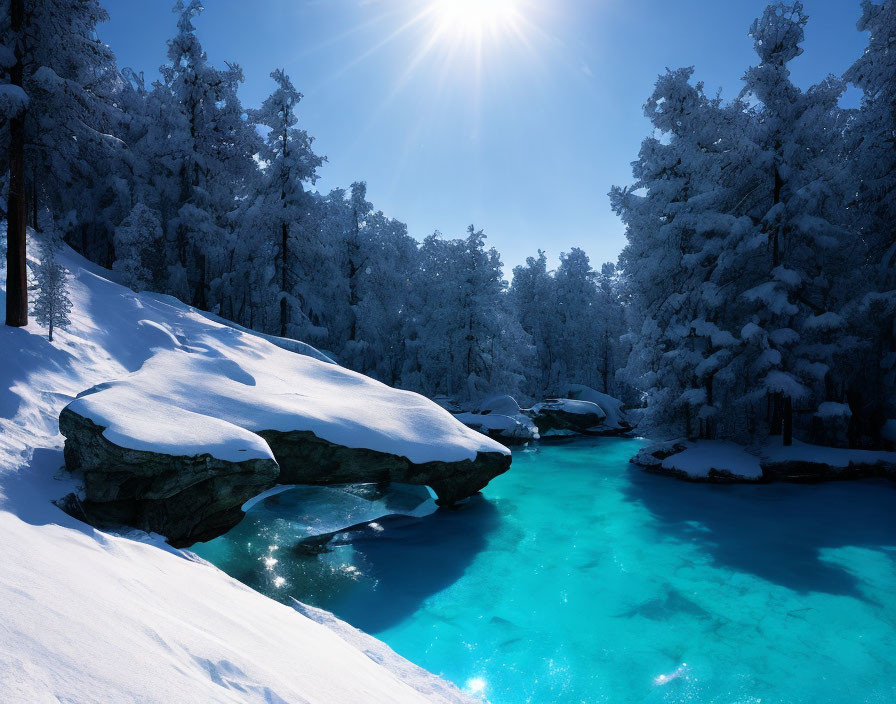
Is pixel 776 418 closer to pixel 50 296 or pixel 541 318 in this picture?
pixel 50 296

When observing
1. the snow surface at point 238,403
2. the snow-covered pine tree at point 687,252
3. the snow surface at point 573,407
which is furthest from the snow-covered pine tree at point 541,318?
the snow surface at point 238,403

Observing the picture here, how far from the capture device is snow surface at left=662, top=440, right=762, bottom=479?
52.7ft

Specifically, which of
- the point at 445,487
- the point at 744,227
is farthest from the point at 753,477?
the point at 445,487

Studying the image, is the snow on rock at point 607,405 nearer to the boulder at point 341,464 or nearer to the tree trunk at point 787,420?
the tree trunk at point 787,420

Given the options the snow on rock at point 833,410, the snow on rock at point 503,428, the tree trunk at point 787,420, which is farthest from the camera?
the snow on rock at point 503,428

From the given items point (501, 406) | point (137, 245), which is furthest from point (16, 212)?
point (501, 406)

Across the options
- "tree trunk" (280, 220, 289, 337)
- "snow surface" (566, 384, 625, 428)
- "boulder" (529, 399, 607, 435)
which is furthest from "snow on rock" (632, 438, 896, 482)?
"tree trunk" (280, 220, 289, 337)

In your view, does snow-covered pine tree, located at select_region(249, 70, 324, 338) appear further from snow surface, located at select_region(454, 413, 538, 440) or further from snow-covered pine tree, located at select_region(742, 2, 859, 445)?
snow-covered pine tree, located at select_region(742, 2, 859, 445)

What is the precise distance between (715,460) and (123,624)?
17761 mm

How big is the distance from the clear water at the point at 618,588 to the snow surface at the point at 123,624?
1782mm

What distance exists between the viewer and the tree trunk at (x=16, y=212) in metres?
9.30

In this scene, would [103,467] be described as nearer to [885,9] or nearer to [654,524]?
[654,524]

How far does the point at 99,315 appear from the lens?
40.2 feet

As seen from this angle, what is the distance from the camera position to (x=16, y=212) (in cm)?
950
